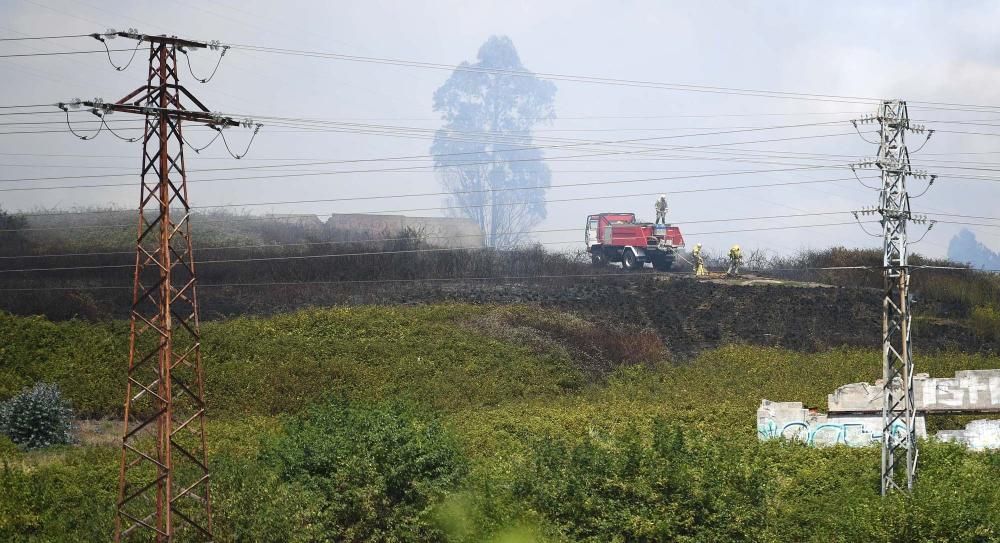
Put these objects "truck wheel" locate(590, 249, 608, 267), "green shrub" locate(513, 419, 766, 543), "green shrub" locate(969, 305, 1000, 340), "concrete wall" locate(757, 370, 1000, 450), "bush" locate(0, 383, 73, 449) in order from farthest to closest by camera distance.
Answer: "truck wheel" locate(590, 249, 608, 267) < "green shrub" locate(969, 305, 1000, 340) < "bush" locate(0, 383, 73, 449) < "concrete wall" locate(757, 370, 1000, 450) < "green shrub" locate(513, 419, 766, 543)

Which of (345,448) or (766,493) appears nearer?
(766,493)

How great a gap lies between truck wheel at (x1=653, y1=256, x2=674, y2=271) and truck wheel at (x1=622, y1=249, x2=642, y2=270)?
1.05 meters

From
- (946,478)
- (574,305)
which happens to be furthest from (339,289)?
(946,478)

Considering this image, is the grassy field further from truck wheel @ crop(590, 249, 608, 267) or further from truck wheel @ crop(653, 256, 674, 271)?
truck wheel @ crop(590, 249, 608, 267)

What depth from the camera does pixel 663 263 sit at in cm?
6250

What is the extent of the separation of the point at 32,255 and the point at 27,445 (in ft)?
63.6

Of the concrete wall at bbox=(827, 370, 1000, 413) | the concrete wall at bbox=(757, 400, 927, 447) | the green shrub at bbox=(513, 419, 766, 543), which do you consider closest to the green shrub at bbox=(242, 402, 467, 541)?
the green shrub at bbox=(513, 419, 766, 543)

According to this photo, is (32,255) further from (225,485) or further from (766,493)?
(766,493)

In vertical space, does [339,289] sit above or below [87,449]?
above

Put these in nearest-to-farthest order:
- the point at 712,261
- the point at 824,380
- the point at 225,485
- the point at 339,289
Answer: the point at 225,485
the point at 824,380
the point at 339,289
the point at 712,261

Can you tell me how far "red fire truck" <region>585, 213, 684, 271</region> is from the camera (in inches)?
2388

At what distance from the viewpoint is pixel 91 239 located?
5584 cm

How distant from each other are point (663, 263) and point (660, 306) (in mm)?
8258

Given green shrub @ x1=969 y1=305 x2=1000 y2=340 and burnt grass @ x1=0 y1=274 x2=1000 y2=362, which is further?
green shrub @ x1=969 y1=305 x2=1000 y2=340
